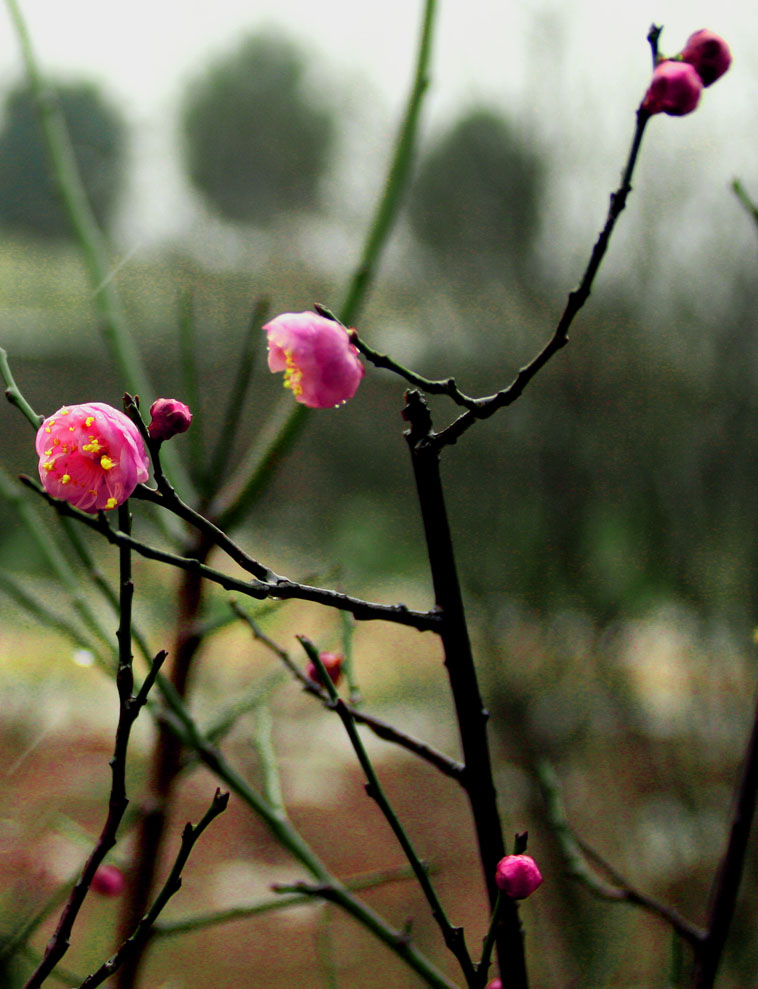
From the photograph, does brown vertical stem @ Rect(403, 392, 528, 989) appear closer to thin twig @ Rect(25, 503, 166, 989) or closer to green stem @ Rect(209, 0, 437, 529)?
thin twig @ Rect(25, 503, 166, 989)

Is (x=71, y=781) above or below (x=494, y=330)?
below

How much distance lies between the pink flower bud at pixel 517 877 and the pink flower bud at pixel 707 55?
280mm

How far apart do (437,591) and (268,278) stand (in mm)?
3133

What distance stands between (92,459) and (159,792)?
37cm

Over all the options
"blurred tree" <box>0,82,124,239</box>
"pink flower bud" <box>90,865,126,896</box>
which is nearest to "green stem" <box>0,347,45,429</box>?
"pink flower bud" <box>90,865,126,896</box>

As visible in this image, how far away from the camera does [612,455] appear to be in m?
2.32

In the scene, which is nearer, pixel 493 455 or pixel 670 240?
pixel 670 240

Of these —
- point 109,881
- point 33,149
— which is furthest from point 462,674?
point 33,149

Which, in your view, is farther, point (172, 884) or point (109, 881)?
point (109, 881)

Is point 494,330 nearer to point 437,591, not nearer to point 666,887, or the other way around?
point 666,887

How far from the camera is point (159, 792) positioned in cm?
57

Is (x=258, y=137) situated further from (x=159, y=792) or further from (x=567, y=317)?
(x=567, y=317)

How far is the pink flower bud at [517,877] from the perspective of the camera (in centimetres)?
27

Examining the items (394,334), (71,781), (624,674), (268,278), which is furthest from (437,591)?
(268,278)
